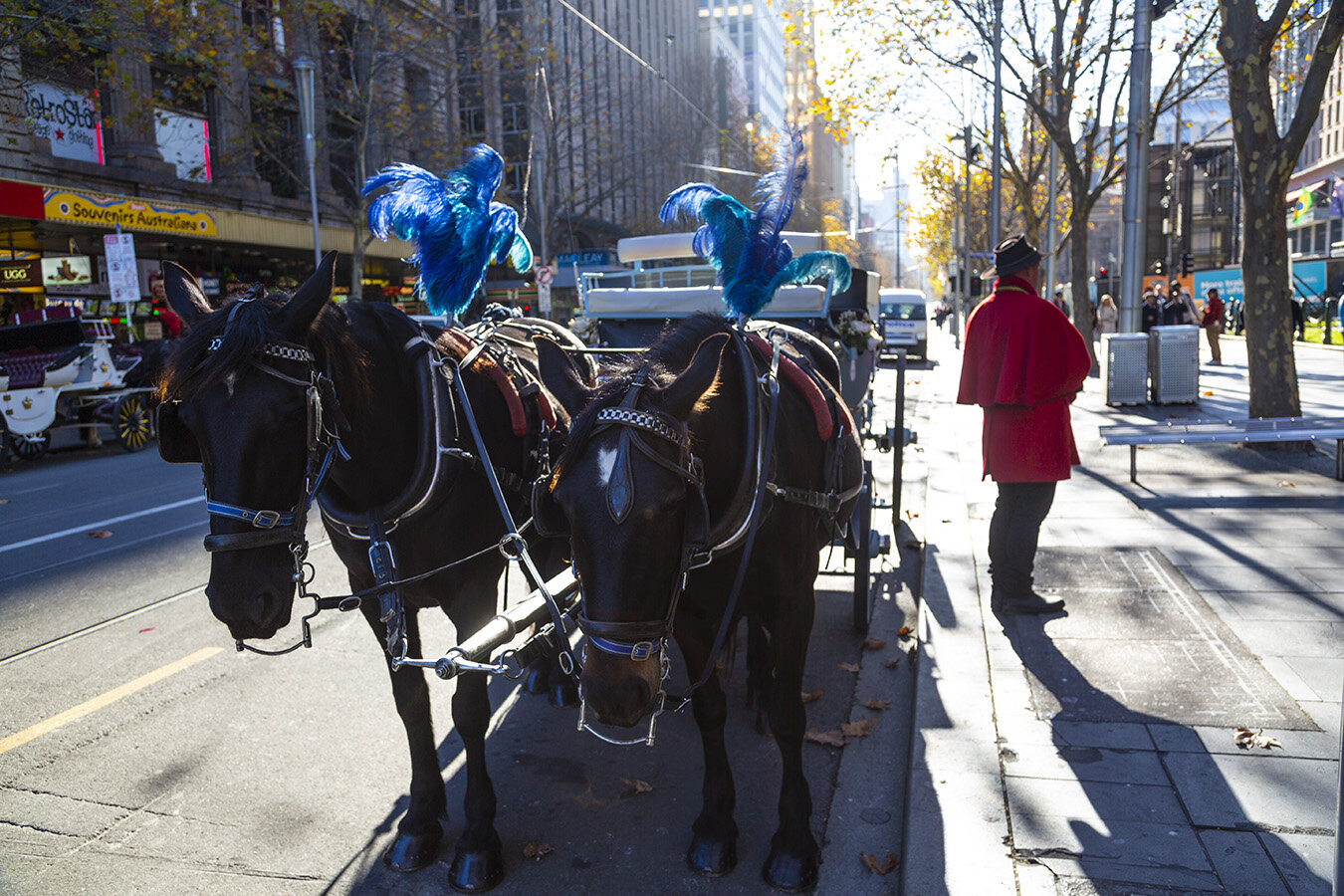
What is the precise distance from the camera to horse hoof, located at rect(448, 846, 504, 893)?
11.1ft

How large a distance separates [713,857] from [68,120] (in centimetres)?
2393

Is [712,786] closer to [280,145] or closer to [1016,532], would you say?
[1016,532]

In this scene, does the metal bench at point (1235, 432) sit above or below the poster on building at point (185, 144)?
below

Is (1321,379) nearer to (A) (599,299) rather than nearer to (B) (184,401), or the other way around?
(A) (599,299)

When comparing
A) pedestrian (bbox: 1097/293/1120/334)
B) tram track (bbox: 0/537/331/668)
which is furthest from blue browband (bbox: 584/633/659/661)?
pedestrian (bbox: 1097/293/1120/334)

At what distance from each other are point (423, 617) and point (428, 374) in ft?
11.5

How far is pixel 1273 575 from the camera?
612 centimetres

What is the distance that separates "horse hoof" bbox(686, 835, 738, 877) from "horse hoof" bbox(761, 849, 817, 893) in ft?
0.45

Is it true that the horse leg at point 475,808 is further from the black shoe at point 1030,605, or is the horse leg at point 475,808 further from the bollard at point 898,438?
the bollard at point 898,438

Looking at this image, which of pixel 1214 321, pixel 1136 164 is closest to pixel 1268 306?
pixel 1136 164

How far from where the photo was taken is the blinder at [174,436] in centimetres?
269

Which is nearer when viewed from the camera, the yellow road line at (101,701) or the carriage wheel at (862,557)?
the yellow road line at (101,701)

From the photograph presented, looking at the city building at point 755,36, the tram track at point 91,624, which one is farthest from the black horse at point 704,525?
the city building at point 755,36

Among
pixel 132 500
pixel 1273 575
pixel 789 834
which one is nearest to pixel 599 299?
pixel 789 834
